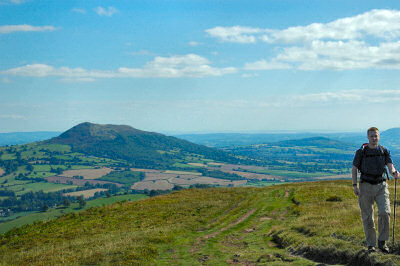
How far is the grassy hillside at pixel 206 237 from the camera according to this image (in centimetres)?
1825

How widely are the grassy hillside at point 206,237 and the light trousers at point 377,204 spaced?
1.00 metres

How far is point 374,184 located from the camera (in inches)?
568

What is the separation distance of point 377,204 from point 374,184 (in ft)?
3.05

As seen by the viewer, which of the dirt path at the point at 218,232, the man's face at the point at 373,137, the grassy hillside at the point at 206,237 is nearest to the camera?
the man's face at the point at 373,137

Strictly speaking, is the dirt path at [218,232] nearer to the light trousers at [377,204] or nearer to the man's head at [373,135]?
the light trousers at [377,204]

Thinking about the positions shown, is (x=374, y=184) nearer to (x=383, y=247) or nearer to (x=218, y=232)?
(x=383, y=247)

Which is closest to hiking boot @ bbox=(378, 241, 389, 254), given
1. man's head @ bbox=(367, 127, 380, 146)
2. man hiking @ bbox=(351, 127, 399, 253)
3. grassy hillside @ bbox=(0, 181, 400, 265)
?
man hiking @ bbox=(351, 127, 399, 253)

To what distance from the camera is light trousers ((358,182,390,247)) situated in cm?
1423

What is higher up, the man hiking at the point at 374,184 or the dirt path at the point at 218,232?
the man hiking at the point at 374,184

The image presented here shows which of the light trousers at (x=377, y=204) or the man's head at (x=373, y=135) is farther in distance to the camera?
the light trousers at (x=377, y=204)

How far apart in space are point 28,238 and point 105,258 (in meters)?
19.1

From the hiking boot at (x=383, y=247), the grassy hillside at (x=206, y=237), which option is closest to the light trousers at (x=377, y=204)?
the hiking boot at (x=383, y=247)

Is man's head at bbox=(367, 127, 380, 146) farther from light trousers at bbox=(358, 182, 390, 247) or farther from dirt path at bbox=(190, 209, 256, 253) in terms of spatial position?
dirt path at bbox=(190, 209, 256, 253)

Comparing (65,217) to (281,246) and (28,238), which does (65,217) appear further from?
(281,246)
